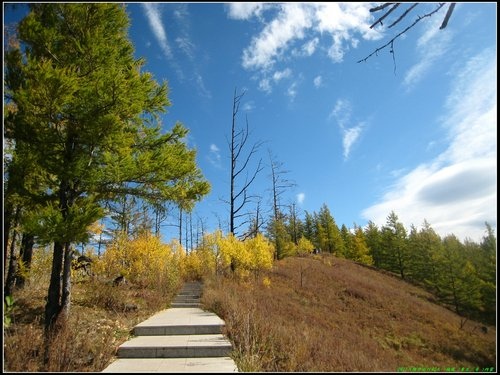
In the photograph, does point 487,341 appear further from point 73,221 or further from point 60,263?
point 60,263

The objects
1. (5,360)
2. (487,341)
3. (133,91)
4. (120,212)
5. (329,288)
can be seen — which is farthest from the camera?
(329,288)

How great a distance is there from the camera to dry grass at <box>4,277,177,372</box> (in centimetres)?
493

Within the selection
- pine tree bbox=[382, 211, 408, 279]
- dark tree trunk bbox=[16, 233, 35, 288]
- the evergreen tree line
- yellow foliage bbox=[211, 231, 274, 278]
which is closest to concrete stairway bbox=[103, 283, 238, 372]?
dark tree trunk bbox=[16, 233, 35, 288]

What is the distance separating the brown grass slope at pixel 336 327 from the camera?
5371 millimetres

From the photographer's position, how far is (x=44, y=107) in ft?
19.0

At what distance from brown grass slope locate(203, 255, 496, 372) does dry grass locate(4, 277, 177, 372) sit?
7.88 feet

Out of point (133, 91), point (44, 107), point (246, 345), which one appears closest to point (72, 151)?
point (44, 107)

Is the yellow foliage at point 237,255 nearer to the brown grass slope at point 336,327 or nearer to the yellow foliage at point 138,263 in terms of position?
the brown grass slope at point 336,327

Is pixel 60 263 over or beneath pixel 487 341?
over

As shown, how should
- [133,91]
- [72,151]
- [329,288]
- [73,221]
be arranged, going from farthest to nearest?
[329,288]
[72,151]
[133,91]
[73,221]

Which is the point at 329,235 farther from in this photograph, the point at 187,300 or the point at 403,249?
the point at 187,300

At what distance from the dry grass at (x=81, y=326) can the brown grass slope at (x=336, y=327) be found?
240cm

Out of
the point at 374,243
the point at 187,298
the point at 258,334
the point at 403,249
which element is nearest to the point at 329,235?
the point at 374,243

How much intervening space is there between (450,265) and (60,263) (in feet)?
100
